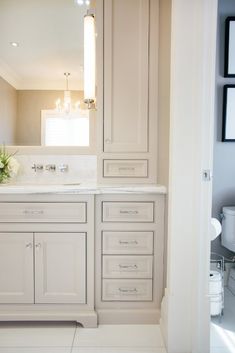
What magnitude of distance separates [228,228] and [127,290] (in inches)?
38.4

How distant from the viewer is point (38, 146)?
2.20 metres

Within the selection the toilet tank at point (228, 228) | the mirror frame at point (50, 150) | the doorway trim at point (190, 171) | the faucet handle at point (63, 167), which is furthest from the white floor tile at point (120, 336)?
the mirror frame at point (50, 150)

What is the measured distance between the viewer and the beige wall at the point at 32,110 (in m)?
2.21

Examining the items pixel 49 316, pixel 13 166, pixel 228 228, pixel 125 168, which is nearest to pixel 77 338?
A: pixel 49 316

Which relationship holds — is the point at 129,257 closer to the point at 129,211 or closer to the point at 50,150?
the point at 129,211

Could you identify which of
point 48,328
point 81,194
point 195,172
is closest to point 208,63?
point 195,172

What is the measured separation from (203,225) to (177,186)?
0.25m

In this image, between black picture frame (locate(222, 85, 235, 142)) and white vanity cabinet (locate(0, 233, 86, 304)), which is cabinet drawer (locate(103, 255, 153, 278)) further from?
black picture frame (locate(222, 85, 235, 142))

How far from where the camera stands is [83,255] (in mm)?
1791

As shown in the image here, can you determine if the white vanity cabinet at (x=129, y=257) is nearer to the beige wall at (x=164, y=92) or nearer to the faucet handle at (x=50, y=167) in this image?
the beige wall at (x=164, y=92)

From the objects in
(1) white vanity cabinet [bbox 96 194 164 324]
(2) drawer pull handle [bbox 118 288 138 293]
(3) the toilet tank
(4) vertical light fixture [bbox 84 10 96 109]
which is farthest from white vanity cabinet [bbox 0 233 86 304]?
(3) the toilet tank

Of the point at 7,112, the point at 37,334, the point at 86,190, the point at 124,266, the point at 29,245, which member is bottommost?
the point at 37,334

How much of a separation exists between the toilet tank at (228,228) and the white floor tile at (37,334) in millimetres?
1322

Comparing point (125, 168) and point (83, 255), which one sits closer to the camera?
point (83, 255)
